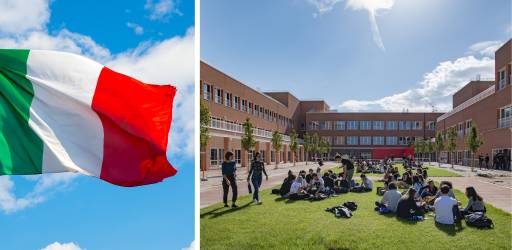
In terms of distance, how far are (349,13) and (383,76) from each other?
1.56 metres

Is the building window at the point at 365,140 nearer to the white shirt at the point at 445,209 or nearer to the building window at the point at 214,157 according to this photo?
the building window at the point at 214,157

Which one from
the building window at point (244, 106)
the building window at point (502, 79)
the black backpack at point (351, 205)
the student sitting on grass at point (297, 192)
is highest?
the building window at point (502, 79)

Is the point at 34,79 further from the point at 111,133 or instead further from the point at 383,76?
the point at 383,76

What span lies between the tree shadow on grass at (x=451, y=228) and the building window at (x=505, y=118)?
8.29 ft

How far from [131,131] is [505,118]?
7.77 m

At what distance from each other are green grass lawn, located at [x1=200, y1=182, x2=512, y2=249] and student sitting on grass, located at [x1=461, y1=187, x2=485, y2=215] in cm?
20

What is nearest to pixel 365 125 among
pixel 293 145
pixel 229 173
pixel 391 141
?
pixel 293 145

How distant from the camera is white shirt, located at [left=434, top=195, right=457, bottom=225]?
302 inches

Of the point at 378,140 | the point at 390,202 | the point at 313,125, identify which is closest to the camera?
the point at 390,202

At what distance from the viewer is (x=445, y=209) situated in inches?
302

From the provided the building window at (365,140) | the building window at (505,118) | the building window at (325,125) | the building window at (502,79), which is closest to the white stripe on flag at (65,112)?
the building window at (502,79)

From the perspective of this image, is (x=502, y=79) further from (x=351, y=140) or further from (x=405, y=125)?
(x=351, y=140)

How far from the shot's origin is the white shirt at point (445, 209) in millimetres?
7660

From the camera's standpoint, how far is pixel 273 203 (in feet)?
31.9
